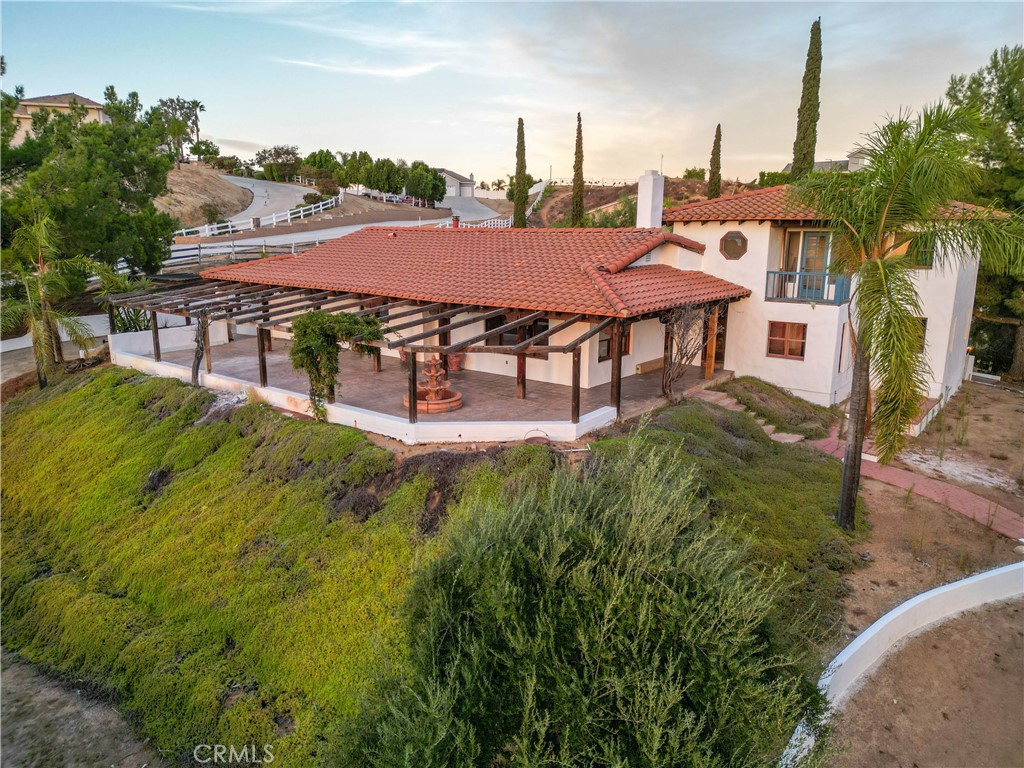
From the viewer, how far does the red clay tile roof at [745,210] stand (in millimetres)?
17359

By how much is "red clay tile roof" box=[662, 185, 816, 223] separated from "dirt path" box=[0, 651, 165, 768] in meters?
17.3

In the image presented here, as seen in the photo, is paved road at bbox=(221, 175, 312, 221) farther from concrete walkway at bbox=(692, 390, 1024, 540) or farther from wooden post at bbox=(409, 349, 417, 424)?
concrete walkway at bbox=(692, 390, 1024, 540)

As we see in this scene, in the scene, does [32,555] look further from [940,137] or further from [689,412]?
[940,137]

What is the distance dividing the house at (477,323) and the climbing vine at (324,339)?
0.55 metres

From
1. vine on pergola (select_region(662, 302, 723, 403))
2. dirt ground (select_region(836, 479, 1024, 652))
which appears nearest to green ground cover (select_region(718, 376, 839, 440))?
vine on pergola (select_region(662, 302, 723, 403))

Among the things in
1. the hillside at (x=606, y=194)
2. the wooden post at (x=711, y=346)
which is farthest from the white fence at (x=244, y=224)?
the wooden post at (x=711, y=346)

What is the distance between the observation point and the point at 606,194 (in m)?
69.9

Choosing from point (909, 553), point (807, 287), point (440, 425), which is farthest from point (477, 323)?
point (909, 553)

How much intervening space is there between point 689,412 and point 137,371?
53.2 feet

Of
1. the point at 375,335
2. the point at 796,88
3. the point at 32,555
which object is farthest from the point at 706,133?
the point at 32,555

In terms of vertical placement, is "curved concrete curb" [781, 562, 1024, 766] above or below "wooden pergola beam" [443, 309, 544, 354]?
below

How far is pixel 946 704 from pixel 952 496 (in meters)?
6.47

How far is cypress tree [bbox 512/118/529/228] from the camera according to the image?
43.5m

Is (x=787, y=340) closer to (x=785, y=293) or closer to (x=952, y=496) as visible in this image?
(x=785, y=293)
